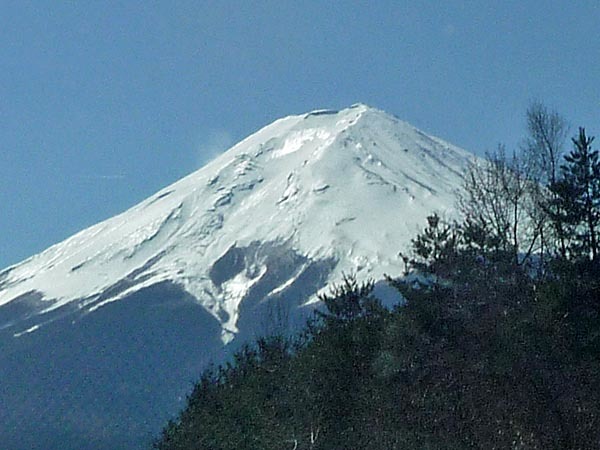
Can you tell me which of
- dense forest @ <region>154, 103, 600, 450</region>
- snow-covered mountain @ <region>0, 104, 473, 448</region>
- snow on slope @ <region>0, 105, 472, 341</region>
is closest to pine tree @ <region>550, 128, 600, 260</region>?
dense forest @ <region>154, 103, 600, 450</region>

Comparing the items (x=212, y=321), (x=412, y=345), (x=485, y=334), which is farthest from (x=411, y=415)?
(x=212, y=321)

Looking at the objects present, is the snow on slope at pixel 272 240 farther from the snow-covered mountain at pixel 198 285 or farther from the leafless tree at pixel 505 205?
the leafless tree at pixel 505 205

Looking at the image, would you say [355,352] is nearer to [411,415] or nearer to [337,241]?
[411,415]

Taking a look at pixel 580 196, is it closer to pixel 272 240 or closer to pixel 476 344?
pixel 476 344

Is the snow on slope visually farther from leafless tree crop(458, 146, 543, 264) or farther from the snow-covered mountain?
leafless tree crop(458, 146, 543, 264)

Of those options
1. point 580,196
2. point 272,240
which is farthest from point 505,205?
point 272,240

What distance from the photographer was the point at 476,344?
23.5 meters

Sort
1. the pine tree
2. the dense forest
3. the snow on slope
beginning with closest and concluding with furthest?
the dense forest < the pine tree < the snow on slope

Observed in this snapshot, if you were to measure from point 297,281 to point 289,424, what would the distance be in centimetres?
14687

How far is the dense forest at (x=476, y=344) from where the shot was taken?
60.6 feet

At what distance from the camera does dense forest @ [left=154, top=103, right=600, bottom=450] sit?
18.5m

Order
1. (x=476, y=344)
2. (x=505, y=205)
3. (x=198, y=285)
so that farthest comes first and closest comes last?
1. (x=198, y=285)
2. (x=505, y=205)
3. (x=476, y=344)

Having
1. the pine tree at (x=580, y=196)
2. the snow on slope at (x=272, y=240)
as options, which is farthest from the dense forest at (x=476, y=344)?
the snow on slope at (x=272, y=240)

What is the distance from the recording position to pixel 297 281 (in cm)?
17575
